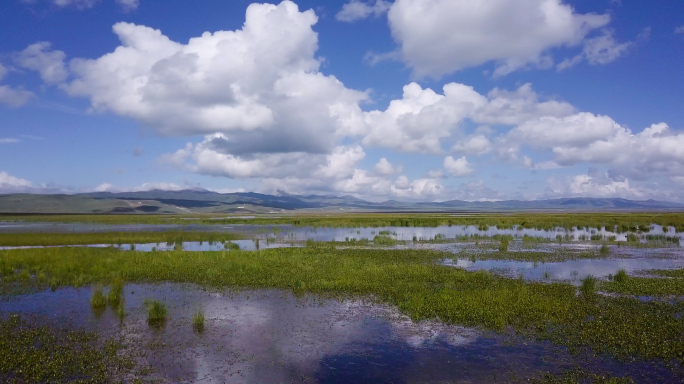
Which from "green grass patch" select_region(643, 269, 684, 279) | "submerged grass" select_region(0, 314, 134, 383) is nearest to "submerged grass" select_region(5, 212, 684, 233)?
"green grass patch" select_region(643, 269, 684, 279)

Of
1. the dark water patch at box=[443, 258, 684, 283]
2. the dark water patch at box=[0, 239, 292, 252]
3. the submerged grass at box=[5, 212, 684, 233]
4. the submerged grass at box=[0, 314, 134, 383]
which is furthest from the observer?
the submerged grass at box=[5, 212, 684, 233]

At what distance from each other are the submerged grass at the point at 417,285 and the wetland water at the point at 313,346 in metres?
1.54

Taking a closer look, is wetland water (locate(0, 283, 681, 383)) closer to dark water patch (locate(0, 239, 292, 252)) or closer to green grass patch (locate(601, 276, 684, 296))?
green grass patch (locate(601, 276, 684, 296))

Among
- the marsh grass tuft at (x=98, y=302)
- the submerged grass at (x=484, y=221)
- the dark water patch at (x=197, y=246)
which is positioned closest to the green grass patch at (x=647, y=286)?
the marsh grass tuft at (x=98, y=302)

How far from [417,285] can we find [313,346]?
10.9 metres

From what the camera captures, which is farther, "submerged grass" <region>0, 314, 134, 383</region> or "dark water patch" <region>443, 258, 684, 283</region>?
"dark water patch" <region>443, 258, 684, 283</region>

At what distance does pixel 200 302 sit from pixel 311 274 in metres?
8.57

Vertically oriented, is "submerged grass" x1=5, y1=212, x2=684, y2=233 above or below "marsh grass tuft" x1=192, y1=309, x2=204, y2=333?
above

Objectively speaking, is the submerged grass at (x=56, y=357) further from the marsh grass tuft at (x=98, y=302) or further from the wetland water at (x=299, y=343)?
the marsh grass tuft at (x=98, y=302)

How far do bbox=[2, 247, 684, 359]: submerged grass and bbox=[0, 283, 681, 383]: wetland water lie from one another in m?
1.54

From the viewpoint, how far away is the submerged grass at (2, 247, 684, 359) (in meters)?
17.9

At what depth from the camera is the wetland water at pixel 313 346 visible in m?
14.1

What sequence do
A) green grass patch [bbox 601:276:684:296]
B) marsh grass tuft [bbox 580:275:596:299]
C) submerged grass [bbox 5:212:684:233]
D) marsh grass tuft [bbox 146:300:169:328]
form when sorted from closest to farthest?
1. marsh grass tuft [bbox 146:300:169:328]
2. marsh grass tuft [bbox 580:275:596:299]
3. green grass patch [bbox 601:276:684:296]
4. submerged grass [bbox 5:212:684:233]

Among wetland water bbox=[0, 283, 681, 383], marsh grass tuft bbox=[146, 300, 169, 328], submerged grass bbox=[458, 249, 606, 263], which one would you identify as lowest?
wetland water bbox=[0, 283, 681, 383]
